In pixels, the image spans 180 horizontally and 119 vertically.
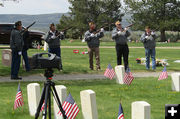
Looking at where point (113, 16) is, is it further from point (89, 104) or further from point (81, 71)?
point (89, 104)

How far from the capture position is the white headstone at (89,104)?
673 cm

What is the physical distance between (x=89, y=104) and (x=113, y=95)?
4179mm

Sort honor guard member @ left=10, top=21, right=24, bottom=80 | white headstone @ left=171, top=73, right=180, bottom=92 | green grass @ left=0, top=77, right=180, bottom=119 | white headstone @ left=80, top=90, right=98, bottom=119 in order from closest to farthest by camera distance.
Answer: white headstone @ left=80, top=90, right=98, bottom=119, green grass @ left=0, top=77, right=180, bottom=119, white headstone @ left=171, top=73, right=180, bottom=92, honor guard member @ left=10, top=21, right=24, bottom=80

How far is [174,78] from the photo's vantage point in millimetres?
11805

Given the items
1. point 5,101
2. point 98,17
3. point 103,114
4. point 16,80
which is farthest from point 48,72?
point 98,17

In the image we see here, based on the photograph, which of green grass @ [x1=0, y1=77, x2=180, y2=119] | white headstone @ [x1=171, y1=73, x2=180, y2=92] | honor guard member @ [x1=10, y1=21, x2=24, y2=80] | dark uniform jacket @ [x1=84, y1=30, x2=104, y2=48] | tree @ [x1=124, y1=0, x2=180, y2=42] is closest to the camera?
green grass @ [x1=0, y1=77, x2=180, y2=119]

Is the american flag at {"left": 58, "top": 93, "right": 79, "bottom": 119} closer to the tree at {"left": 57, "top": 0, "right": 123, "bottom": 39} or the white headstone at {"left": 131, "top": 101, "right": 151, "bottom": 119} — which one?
the white headstone at {"left": 131, "top": 101, "right": 151, "bottom": 119}

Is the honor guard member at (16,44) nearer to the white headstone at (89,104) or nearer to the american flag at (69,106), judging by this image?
the american flag at (69,106)

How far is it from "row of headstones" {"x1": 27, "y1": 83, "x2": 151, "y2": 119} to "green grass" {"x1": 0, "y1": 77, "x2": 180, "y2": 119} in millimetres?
592

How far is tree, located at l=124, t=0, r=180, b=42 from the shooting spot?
67375 mm

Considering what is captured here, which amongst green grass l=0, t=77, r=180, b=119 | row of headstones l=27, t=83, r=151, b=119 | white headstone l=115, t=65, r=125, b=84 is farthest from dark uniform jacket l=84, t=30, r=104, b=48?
row of headstones l=27, t=83, r=151, b=119

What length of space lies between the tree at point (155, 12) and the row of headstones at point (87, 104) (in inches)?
2330

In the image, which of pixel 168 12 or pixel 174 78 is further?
pixel 168 12

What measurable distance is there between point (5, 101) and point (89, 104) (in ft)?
12.8
